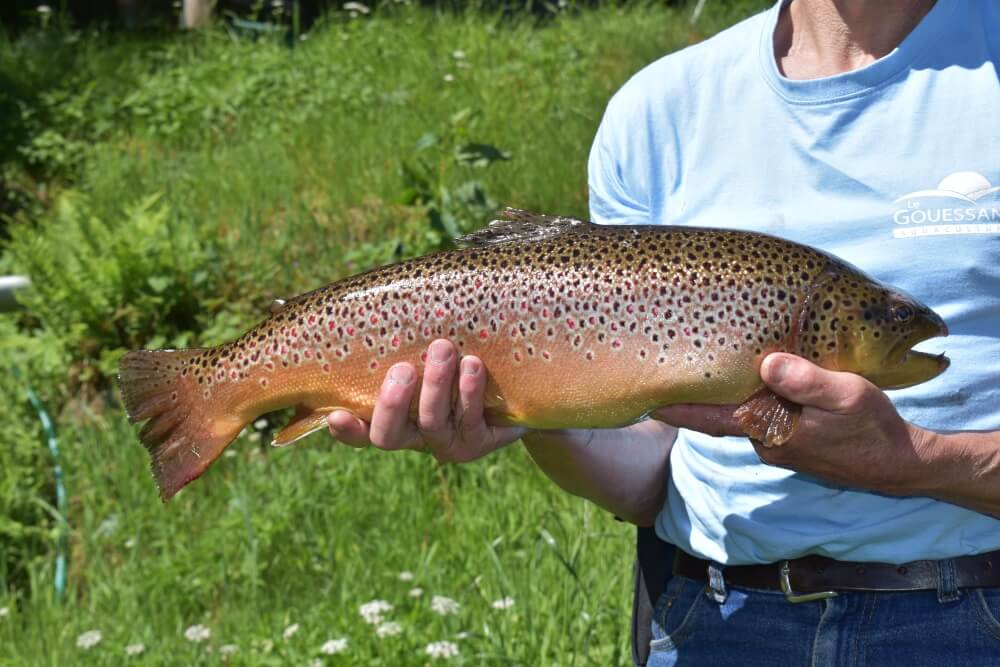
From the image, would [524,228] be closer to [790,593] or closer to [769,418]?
[769,418]

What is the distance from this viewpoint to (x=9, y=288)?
3598mm

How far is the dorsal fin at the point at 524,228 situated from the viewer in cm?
228

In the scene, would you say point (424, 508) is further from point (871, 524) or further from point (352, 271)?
point (871, 524)

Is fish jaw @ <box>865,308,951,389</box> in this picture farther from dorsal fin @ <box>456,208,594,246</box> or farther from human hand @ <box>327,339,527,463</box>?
human hand @ <box>327,339,527,463</box>

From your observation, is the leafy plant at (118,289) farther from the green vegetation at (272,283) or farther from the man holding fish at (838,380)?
the man holding fish at (838,380)

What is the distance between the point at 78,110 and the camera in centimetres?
958

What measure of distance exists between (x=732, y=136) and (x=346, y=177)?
551cm

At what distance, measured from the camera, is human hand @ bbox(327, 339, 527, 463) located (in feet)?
7.12

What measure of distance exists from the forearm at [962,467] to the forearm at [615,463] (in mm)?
630

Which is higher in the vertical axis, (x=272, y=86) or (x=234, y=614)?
(x=272, y=86)

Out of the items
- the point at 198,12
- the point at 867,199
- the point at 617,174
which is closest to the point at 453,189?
the point at 617,174

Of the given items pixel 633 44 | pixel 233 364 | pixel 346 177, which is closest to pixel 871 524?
pixel 233 364

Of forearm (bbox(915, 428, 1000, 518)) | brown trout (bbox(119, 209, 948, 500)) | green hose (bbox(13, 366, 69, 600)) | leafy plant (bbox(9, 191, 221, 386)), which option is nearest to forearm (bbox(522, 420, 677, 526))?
brown trout (bbox(119, 209, 948, 500))

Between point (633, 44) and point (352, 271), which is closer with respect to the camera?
point (352, 271)
